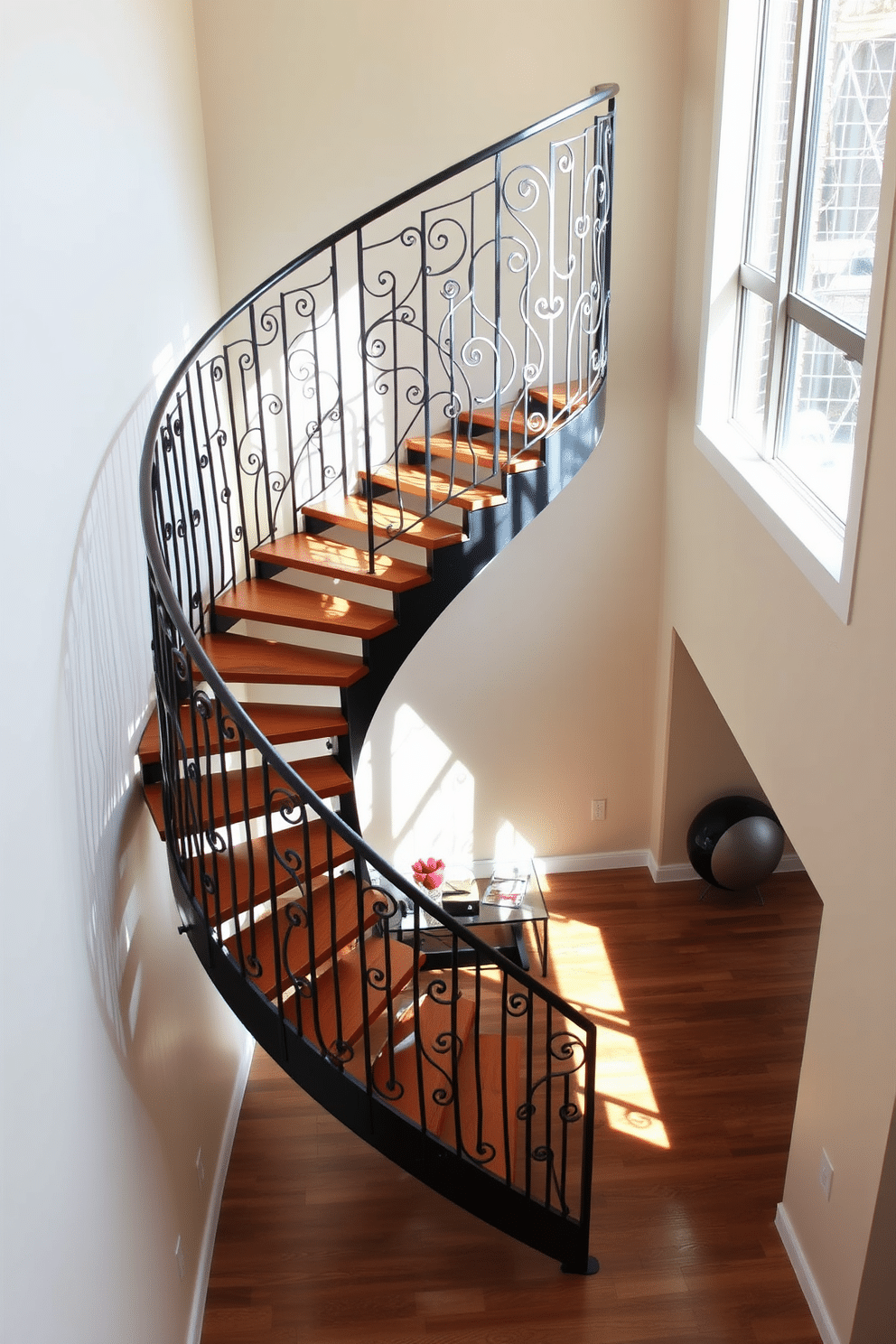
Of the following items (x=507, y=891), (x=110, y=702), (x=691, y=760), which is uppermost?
(x=110, y=702)

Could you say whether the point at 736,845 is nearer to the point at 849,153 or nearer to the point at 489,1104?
the point at 489,1104

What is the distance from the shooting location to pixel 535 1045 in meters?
5.58

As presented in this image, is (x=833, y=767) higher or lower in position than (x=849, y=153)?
lower

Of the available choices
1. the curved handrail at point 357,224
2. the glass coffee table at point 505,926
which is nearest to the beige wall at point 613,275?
the glass coffee table at point 505,926

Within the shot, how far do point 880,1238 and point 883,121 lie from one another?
3.62 metres

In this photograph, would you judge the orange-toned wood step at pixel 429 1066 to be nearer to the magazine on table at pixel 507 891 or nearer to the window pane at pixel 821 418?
the magazine on table at pixel 507 891

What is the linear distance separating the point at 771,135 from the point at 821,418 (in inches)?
55.7

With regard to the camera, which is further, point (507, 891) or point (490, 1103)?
point (507, 891)

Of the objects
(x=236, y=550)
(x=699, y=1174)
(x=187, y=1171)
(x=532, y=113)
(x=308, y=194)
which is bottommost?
(x=699, y=1174)

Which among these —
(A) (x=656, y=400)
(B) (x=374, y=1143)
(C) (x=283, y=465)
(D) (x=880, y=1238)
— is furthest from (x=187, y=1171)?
(A) (x=656, y=400)

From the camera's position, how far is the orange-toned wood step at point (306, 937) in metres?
3.89

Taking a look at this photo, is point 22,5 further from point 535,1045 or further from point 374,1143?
point 535,1045

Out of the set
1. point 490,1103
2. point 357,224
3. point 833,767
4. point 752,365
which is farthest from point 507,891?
point 357,224

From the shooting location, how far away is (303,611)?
188 inches
